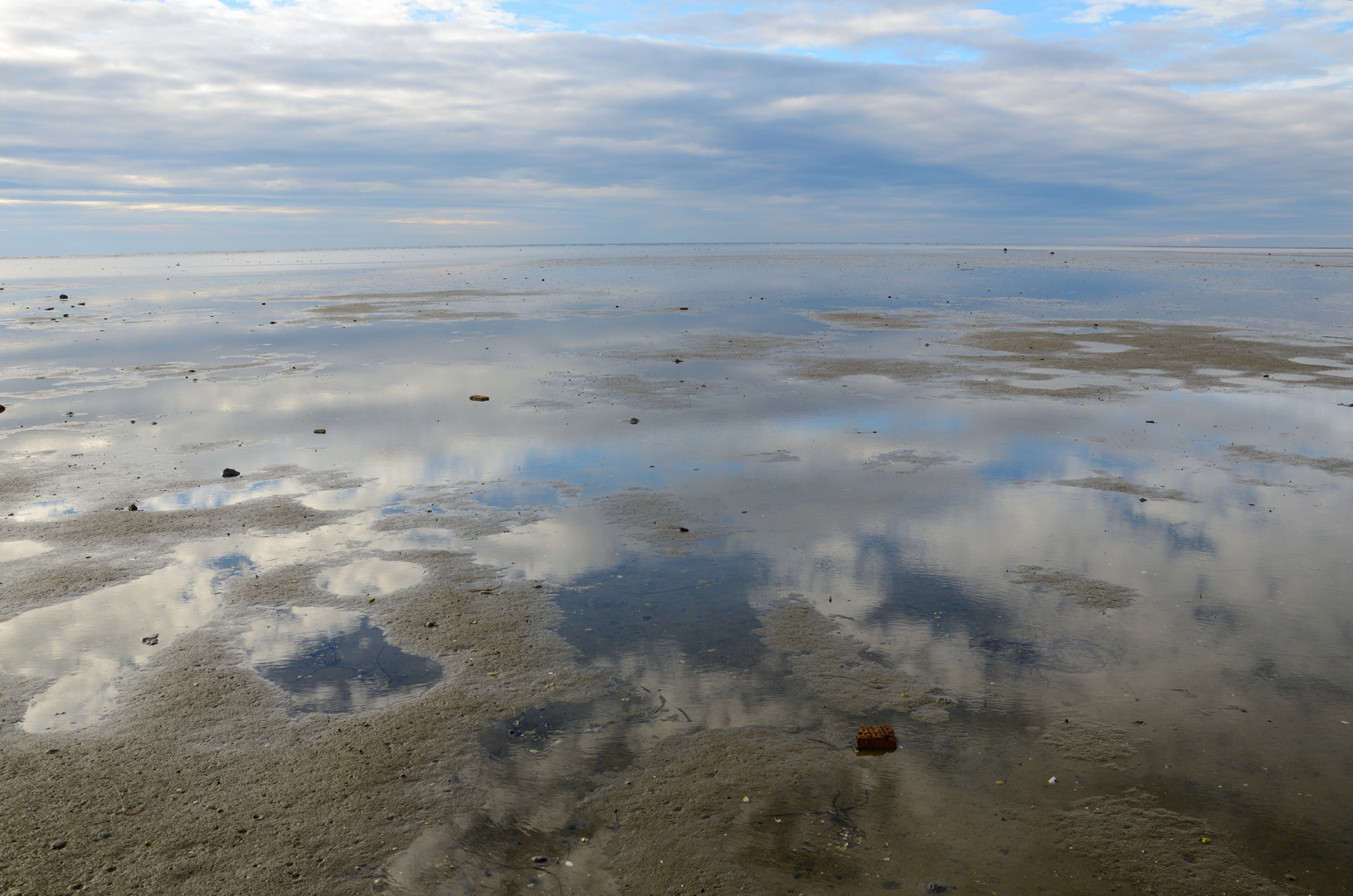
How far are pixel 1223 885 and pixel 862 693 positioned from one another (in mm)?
2828

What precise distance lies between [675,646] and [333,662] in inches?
127

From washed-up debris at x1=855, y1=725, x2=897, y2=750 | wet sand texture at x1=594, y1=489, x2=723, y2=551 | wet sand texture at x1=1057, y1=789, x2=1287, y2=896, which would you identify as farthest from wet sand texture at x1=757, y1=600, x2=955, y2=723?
wet sand texture at x1=594, y1=489, x2=723, y2=551

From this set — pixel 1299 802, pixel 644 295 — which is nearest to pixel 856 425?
pixel 1299 802

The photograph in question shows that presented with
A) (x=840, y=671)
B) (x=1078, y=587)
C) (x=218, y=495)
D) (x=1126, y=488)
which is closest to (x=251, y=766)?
(x=840, y=671)

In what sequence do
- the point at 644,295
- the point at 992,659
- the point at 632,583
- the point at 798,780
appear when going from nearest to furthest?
the point at 798,780 < the point at 992,659 < the point at 632,583 < the point at 644,295

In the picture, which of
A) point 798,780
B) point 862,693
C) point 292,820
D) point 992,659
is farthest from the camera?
point 992,659

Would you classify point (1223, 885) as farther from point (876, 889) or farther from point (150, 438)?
point (150, 438)

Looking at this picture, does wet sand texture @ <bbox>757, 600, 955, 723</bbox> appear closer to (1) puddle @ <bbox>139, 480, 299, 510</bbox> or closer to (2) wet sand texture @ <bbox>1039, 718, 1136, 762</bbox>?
(2) wet sand texture @ <bbox>1039, 718, 1136, 762</bbox>

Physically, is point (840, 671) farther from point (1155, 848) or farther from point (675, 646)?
point (1155, 848)

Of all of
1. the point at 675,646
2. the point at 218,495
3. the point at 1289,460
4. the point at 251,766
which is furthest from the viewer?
the point at 1289,460

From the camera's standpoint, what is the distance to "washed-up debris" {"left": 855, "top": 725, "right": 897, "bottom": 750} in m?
6.56

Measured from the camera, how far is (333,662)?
793 cm

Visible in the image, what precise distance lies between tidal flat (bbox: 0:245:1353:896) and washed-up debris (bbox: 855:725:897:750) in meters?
0.14

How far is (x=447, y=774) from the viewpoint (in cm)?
629
